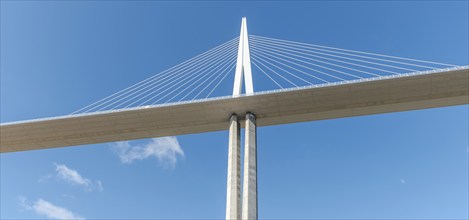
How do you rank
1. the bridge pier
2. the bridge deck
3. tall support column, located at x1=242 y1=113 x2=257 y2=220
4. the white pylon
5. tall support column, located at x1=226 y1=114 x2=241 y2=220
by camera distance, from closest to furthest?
tall support column, located at x1=242 y1=113 x2=257 y2=220 < the bridge pier < tall support column, located at x1=226 y1=114 x2=241 y2=220 < the bridge deck < the white pylon

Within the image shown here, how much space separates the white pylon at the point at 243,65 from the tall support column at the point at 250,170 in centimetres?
161

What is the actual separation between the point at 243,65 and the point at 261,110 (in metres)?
3.64

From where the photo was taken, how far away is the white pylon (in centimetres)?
2556

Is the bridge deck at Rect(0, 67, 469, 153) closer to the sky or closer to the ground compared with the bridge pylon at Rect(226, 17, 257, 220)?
closer to the sky

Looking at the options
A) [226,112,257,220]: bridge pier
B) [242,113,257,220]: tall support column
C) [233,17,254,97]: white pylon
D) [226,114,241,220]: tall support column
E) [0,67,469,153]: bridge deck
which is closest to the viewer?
[242,113,257,220]: tall support column

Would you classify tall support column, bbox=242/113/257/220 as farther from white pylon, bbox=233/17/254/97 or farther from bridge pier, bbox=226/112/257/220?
white pylon, bbox=233/17/254/97

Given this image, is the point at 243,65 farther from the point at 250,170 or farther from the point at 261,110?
the point at 250,170

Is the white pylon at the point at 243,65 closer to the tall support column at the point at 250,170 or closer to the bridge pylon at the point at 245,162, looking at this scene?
the bridge pylon at the point at 245,162

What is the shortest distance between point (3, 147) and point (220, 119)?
1515cm

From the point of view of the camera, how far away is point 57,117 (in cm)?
2622

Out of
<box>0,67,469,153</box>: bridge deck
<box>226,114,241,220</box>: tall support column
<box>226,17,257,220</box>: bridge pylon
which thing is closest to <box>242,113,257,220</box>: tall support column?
<box>226,17,257,220</box>: bridge pylon

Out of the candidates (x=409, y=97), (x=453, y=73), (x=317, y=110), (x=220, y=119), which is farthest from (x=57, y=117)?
(x=453, y=73)

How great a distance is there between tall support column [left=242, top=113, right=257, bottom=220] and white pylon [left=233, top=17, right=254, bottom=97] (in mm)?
1609

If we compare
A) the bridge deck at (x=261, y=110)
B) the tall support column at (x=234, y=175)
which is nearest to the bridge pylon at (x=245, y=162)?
the tall support column at (x=234, y=175)
